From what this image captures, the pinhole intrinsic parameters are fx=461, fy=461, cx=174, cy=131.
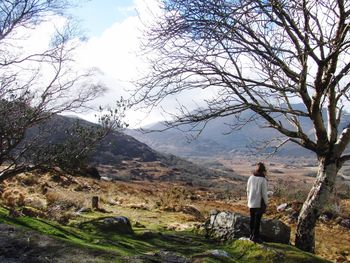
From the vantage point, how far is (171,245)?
877 centimetres

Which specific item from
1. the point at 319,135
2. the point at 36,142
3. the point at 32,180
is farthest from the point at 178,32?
the point at 32,180

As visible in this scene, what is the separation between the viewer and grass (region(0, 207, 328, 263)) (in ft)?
21.5

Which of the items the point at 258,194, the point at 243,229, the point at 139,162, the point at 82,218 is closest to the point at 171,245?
the point at 243,229

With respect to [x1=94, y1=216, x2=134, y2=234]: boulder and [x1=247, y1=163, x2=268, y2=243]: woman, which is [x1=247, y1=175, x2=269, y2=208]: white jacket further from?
[x1=94, y1=216, x2=134, y2=234]: boulder

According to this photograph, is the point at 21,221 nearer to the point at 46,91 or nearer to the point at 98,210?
the point at 98,210

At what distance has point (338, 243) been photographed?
44.3 ft

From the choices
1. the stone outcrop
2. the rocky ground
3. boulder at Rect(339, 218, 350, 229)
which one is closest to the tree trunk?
the rocky ground

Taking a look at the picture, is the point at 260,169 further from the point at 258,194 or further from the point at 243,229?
the point at 243,229

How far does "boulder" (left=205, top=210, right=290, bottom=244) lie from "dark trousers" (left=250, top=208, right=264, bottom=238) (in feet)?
2.39

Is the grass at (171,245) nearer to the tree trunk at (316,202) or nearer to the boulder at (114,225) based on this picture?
the boulder at (114,225)

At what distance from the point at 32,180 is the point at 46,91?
7.86m

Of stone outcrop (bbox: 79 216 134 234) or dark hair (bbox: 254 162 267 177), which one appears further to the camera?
stone outcrop (bbox: 79 216 134 234)

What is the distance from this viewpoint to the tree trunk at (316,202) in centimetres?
923

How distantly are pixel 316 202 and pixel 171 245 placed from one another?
10.0 feet
